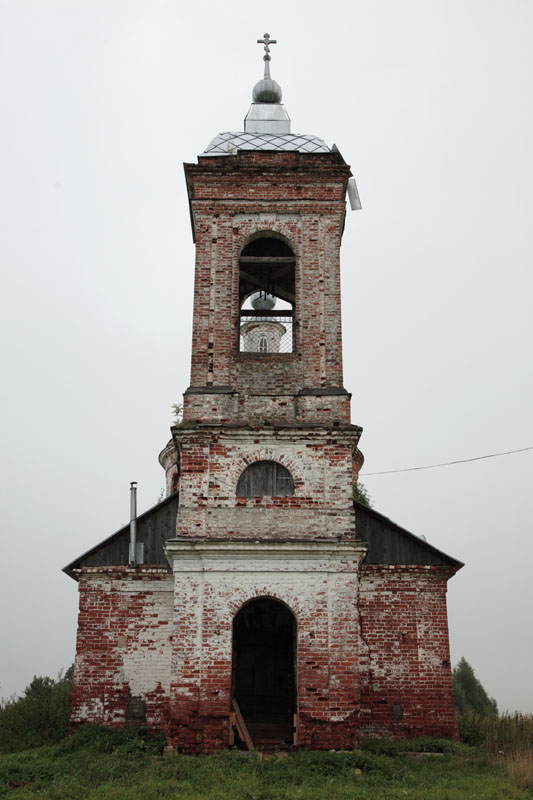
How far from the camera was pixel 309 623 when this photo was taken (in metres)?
10.8

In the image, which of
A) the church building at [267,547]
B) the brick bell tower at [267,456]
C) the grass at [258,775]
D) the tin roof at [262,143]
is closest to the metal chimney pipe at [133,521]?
the church building at [267,547]

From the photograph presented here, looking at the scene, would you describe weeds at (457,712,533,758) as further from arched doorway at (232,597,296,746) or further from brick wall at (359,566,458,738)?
arched doorway at (232,597,296,746)

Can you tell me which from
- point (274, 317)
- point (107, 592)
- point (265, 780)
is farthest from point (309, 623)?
point (274, 317)

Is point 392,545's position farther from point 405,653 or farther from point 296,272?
point 296,272

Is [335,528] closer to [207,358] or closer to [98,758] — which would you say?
[207,358]

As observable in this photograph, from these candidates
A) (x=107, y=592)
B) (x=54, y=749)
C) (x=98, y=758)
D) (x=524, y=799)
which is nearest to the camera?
(x=524, y=799)

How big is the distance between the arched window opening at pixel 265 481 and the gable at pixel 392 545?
2.31 metres

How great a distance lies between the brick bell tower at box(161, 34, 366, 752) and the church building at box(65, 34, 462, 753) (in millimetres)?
23

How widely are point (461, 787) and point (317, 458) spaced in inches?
183

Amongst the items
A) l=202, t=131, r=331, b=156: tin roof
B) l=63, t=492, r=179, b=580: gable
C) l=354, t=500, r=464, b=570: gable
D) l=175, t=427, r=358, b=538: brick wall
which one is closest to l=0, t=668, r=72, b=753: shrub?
l=63, t=492, r=179, b=580: gable

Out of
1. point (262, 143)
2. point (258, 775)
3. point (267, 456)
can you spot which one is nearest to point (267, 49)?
point (262, 143)

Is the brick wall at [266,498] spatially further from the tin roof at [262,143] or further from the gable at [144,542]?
the tin roof at [262,143]

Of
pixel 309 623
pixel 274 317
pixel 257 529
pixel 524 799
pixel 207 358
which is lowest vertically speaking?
pixel 524 799

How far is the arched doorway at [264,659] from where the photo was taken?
14500 mm
